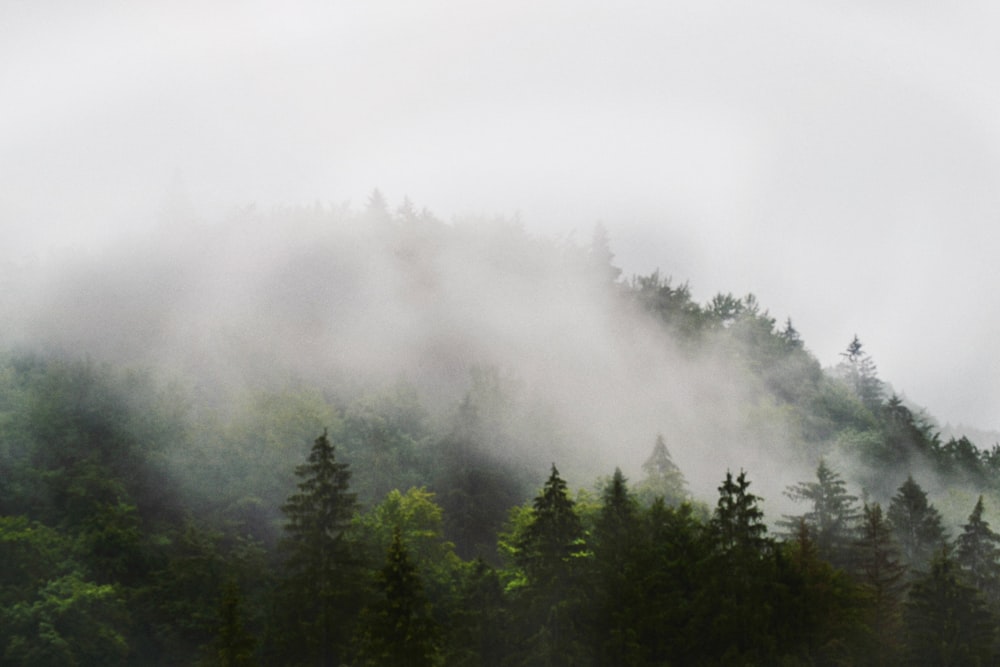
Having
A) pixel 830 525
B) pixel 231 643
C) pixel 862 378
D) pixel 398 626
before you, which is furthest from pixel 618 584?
pixel 862 378

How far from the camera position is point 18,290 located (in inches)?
4203

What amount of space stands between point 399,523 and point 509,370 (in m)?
38.1

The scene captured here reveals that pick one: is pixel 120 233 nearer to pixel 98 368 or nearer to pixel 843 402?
pixel 98 368

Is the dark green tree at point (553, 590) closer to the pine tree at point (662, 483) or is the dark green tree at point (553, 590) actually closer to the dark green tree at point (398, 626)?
the dark green tree at point (398, 626)

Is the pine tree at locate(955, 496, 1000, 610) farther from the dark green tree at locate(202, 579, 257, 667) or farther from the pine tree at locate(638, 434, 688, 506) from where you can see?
the dark green tree at locate(202, 579, 257, 667)

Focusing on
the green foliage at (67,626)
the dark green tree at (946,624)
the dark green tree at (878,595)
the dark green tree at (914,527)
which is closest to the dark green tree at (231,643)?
the green foliage at (67,626)

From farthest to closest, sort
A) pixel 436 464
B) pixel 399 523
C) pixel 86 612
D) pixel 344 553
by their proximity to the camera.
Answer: pixel 436 464 → pixel 399 523 → pixel 86 612 → pixel 344 553

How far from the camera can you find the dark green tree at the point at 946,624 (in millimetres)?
55906

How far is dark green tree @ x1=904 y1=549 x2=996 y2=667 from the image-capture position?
55.9 metres

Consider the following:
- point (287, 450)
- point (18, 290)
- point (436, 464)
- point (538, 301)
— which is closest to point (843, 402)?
point (538, 301)

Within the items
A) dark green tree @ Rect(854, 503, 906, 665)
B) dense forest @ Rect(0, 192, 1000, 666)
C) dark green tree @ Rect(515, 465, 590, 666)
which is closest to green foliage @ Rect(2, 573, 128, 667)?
dense forest @ Rect(0, 192, 1000, 666)

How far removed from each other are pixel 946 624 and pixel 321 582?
3431 centimetres

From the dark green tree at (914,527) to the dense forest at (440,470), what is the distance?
0.26m

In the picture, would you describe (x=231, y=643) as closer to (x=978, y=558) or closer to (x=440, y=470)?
(x=440, y=470)
